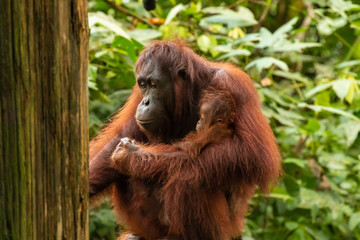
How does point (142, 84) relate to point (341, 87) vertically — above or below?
above

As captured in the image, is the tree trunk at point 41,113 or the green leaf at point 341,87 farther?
the green leaf at point 341,87

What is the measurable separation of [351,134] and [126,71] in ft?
6.40

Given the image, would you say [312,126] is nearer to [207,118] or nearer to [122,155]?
[207,118]

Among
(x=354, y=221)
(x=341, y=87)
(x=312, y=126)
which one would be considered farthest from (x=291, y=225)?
(x=341, y=87)

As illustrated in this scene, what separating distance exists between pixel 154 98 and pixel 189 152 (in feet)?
1.23

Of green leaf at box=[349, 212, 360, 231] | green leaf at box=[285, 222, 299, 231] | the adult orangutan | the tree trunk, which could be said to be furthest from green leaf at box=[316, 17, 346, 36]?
the tree trunk

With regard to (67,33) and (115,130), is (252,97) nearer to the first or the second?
(115,130)

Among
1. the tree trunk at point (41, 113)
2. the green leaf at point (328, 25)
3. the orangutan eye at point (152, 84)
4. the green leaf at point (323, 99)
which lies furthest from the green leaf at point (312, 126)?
the tree trunk at point (41, 113)

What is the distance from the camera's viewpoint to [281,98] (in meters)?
4.96

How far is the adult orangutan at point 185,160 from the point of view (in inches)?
108

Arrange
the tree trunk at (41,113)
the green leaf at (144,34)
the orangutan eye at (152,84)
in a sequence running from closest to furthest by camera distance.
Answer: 1. the tree trunk at (41,113)
2. the orangutan eye at (152,84)
3. the green leaf at (144,34)

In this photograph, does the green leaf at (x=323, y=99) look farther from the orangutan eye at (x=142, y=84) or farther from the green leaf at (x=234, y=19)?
the orangutan eye at (x=142, y=84)

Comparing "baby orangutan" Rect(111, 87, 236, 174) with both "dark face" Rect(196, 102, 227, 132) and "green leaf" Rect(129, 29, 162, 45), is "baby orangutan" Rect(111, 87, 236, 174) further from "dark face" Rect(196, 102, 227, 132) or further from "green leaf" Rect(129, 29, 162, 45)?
"green leaf" Rect(129, 29, 162, 45)

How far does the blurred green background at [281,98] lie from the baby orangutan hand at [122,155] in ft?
2.51
